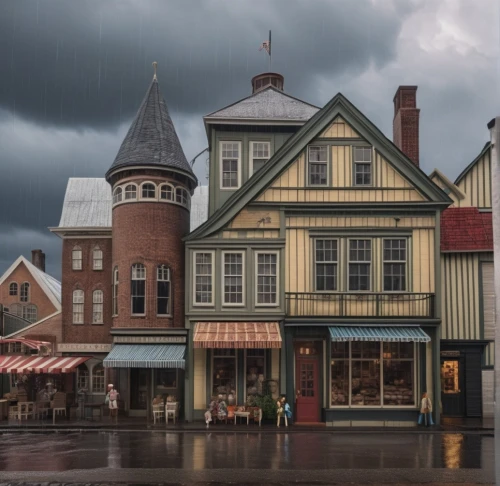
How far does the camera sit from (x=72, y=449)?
17.9 meters

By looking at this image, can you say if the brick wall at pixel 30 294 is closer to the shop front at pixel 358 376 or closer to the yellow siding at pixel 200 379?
A: the yellow siding at pixel 200 379

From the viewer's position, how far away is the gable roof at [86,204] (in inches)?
1270

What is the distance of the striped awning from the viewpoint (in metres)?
22.9

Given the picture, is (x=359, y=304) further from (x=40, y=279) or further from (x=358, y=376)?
(x=40, y=279)

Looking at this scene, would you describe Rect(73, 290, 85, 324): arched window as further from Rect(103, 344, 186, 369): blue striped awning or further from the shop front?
the shop front

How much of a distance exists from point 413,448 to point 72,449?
32.3ft

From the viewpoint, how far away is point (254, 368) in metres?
24.3

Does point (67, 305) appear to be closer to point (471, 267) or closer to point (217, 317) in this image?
point (217, 317)

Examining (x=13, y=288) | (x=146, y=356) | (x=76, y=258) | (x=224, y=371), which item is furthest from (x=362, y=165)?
(x=13, y=288)

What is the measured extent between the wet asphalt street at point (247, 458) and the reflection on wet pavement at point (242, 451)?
0.03m

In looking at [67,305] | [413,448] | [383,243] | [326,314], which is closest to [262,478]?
[413,448]

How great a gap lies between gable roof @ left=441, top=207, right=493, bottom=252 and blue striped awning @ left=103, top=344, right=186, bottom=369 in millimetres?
11839

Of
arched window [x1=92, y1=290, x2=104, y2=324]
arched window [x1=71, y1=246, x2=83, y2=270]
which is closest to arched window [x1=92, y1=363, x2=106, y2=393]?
arched window [x1=92, y1=290, x2=104, y2=324]

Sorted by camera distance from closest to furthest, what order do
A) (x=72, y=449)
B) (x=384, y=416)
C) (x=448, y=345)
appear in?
1. (x=72, y=449)
2. (x=384, y=416)
3. (x=448, y=345)
